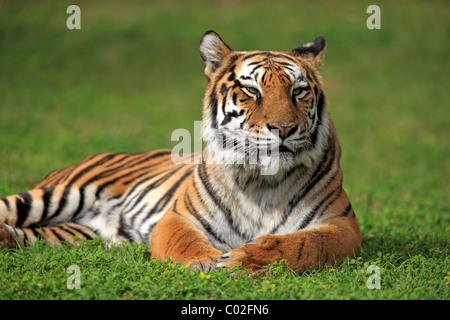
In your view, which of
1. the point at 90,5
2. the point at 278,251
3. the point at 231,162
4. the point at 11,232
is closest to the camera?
the point at 278,251

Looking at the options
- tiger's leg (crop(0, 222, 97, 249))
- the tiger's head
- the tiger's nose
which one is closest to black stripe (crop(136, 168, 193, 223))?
tiger's leg (crop(0, 222, 97, 249))

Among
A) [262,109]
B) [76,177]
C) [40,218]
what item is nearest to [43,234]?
[40,218]

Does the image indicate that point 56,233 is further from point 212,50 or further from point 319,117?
point 319,117

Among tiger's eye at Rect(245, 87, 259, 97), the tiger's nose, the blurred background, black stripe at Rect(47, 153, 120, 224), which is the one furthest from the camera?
the blurred background

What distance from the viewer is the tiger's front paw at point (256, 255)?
10.2ft

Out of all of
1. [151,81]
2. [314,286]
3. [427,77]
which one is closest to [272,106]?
[314,286]

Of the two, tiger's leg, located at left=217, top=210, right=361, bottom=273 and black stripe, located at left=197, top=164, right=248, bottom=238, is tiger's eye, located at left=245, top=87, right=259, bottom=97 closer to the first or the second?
black stripe, located at left=197, top=164, right=248, bottom=238

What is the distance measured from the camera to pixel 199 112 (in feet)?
36.7

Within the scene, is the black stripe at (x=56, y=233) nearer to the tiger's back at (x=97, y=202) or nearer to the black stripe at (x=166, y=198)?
the tiger's back at (x=97, y=202)

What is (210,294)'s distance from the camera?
2.88 meters

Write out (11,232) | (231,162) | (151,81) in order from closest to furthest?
(231,162) → (11,232) → (151,81)

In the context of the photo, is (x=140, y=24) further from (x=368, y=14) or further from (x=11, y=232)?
(x=11, y=232)

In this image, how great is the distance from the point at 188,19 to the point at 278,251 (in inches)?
535

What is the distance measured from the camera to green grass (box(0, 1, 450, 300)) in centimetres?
307
